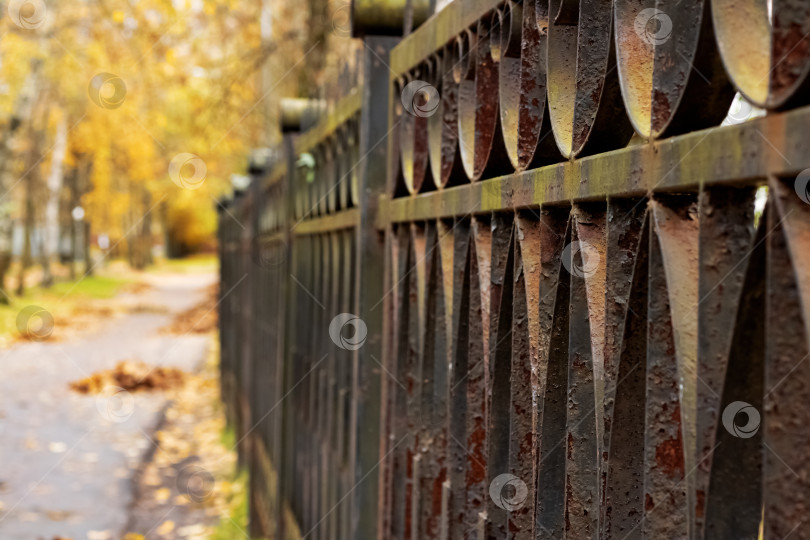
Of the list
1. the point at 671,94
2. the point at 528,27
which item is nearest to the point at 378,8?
the point at 528,27

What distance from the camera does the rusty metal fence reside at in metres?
0.73

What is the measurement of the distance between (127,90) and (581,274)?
22.6m

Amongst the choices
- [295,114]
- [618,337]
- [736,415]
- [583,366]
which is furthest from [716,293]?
[295,114]

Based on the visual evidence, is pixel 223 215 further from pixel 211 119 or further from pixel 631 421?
pixel 631 421

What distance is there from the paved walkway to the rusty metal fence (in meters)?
3.44

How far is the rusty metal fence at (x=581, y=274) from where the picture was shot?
0.73 m

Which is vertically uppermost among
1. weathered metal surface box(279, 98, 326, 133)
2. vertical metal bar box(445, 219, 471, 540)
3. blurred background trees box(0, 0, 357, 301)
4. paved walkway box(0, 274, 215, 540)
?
blurred background trees box(0, 0, 357, 301)

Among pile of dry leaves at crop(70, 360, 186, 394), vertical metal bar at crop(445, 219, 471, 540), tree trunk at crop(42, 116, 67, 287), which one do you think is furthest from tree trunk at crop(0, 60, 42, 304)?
vertical metal bar at crop(445, 219, 471, 540)

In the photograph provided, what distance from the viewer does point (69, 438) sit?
24.5ft

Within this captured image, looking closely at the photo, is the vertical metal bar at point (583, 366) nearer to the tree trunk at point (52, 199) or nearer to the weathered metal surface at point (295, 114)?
the weathered metal surface at point (295, 114)

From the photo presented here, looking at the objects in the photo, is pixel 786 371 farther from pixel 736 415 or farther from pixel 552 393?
pixel 552 393

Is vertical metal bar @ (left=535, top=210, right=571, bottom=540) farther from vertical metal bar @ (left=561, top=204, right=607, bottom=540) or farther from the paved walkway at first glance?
the paved walkway

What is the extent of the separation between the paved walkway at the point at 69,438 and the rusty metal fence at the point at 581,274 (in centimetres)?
344

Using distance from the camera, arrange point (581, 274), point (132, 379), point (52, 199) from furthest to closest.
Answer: point (52, 199)
point (132, 379)
point (581, 274)
